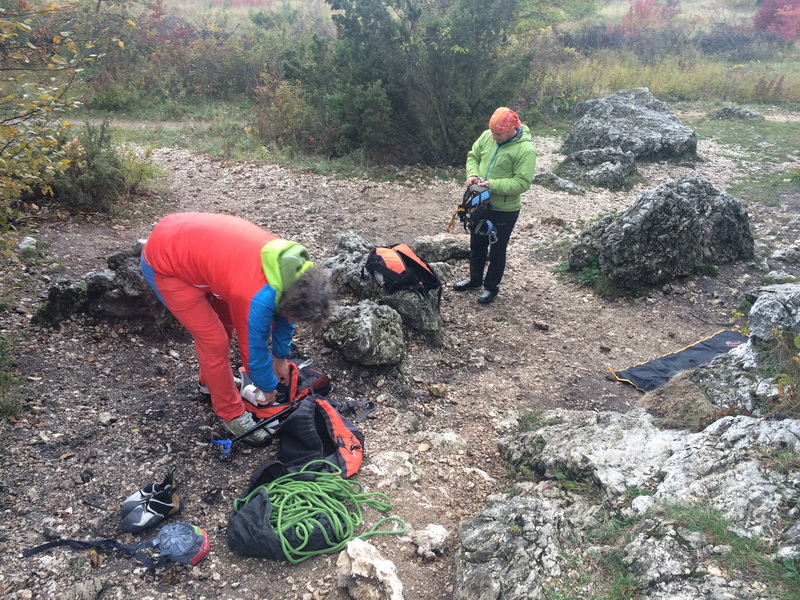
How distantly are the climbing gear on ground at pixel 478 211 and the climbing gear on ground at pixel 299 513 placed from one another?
311 centimetres

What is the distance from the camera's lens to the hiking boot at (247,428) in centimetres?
335

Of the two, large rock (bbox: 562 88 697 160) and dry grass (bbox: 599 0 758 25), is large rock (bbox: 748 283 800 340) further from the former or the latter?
dry grass (bbox: 599 0 758 25)

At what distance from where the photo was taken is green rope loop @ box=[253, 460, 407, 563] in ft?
8.71

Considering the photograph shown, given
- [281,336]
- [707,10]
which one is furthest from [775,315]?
[707,10]

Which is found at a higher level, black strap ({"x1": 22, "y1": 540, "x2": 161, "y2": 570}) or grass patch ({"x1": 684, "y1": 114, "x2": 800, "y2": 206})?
grass patch ({"x1": 684, "y1": 114, "x2": 800, "y2": 206})

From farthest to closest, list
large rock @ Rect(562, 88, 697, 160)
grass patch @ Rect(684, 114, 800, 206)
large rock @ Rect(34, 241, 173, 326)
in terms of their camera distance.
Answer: large rock @ Rect(562, 88, 697, 160) → grass patch @ Rect(684, 114, 800, 206) → large rock @ Rect(34, 241, 173, 326)

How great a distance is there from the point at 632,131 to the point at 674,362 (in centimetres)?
767

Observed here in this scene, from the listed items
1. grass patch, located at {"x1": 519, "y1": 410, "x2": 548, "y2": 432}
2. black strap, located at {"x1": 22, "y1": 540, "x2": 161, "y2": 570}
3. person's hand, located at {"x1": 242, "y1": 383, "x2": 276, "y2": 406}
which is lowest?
grass patch, located at {"x1": 519, "y1": 410, "x2": 548, "y2": 432}

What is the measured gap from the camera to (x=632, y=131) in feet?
35.7

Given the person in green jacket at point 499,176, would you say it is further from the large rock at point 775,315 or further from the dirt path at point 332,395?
the large rock at point 775,315

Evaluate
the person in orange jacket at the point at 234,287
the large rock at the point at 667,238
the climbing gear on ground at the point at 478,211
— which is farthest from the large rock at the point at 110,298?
the large rock at the point at 667,238

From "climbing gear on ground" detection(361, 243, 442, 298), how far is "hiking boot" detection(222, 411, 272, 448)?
1963 millimetres

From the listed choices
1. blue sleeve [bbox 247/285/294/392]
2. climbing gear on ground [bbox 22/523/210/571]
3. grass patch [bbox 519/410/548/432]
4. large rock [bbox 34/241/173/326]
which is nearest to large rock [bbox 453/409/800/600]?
grass patch [bbox 519/410/548/432]

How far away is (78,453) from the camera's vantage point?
3.11 meters
